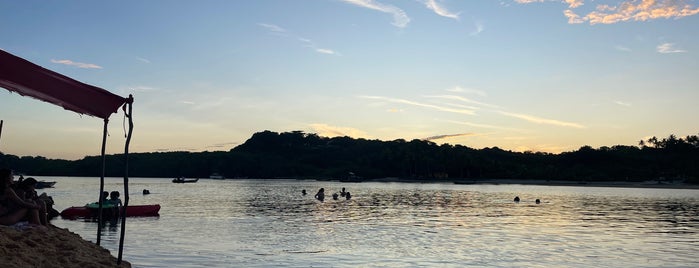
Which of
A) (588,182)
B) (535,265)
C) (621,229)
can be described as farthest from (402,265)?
(588,182)

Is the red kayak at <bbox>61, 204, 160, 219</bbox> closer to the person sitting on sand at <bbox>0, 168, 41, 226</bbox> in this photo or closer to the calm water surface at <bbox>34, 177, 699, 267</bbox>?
the calm water surface at <bbox>34, 177, 699, 267</bbox>

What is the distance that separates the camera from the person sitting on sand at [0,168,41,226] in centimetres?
1213

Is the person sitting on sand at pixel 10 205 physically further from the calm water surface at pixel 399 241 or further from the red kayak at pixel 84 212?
the red kayak at pixel 84 212

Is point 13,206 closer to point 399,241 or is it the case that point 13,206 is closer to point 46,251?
point 46,251

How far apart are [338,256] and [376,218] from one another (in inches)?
771

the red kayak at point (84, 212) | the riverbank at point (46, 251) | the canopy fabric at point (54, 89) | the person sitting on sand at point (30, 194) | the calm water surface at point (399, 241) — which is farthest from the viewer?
the red kayak at point (84, 212)

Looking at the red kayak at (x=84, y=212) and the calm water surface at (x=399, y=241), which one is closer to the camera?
the calm water surface at (x=399, y=241)

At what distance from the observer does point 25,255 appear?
10.6 m

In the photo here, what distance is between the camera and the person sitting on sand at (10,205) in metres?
12.1

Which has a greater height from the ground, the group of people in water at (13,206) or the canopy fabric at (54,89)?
the canopy fabric at (54,89)

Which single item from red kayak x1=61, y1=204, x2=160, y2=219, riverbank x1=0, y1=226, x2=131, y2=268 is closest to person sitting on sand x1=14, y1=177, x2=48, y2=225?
riverbank x1=0, y1=226, x2=131, y2=268

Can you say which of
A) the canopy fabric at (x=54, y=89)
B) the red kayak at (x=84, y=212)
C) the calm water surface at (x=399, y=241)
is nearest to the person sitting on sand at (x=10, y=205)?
the canopy fabric at (x=54, y=89)

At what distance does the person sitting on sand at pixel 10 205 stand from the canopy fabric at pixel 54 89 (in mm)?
2025

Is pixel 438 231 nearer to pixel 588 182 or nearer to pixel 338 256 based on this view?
pixel 338 256
